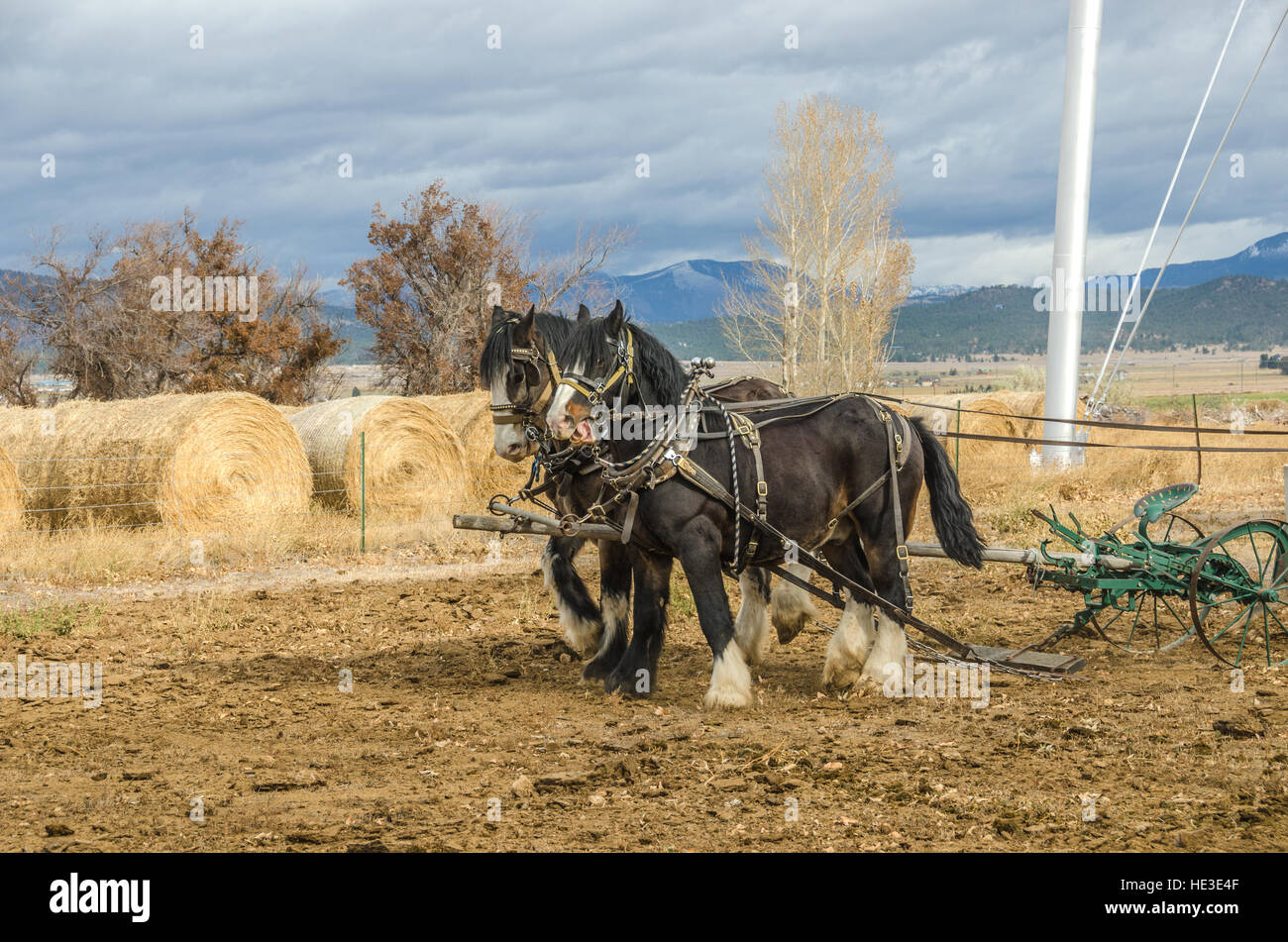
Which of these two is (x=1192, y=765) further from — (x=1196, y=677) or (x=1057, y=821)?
(x=1196, y=677)

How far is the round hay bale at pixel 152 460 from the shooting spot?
1245cm

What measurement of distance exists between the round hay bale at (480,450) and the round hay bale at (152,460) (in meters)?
3.05

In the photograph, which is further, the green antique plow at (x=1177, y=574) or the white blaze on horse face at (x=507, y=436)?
the green antique plow at (x=1177, y=574)

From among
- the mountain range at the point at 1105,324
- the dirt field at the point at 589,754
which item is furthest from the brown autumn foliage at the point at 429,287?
the mountain range at the point at 1105,324

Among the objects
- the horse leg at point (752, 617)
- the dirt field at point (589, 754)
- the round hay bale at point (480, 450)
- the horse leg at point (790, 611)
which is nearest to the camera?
the dirt field at point (589, 754)

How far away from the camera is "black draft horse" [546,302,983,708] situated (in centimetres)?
631

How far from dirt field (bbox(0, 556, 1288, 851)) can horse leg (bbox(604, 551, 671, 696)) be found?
0.12 m

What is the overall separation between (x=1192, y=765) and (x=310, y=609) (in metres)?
6.92

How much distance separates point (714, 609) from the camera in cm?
635

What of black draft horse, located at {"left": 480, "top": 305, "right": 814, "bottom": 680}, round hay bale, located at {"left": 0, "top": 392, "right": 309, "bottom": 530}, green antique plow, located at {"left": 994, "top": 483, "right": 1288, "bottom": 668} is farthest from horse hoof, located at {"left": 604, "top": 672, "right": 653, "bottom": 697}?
round hay bale, located at {"left": 0, "top": 392, "right": 309, "bottom": 530}

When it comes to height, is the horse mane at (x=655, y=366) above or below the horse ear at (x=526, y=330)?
below

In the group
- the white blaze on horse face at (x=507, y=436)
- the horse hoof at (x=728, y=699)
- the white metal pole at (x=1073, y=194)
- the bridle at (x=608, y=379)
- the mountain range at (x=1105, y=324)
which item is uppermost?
the mountain range at (x=1105, y=324)

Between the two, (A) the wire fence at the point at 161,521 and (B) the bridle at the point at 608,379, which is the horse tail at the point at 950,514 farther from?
(A) the wire fence at the point at 161,521

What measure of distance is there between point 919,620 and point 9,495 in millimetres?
10568
